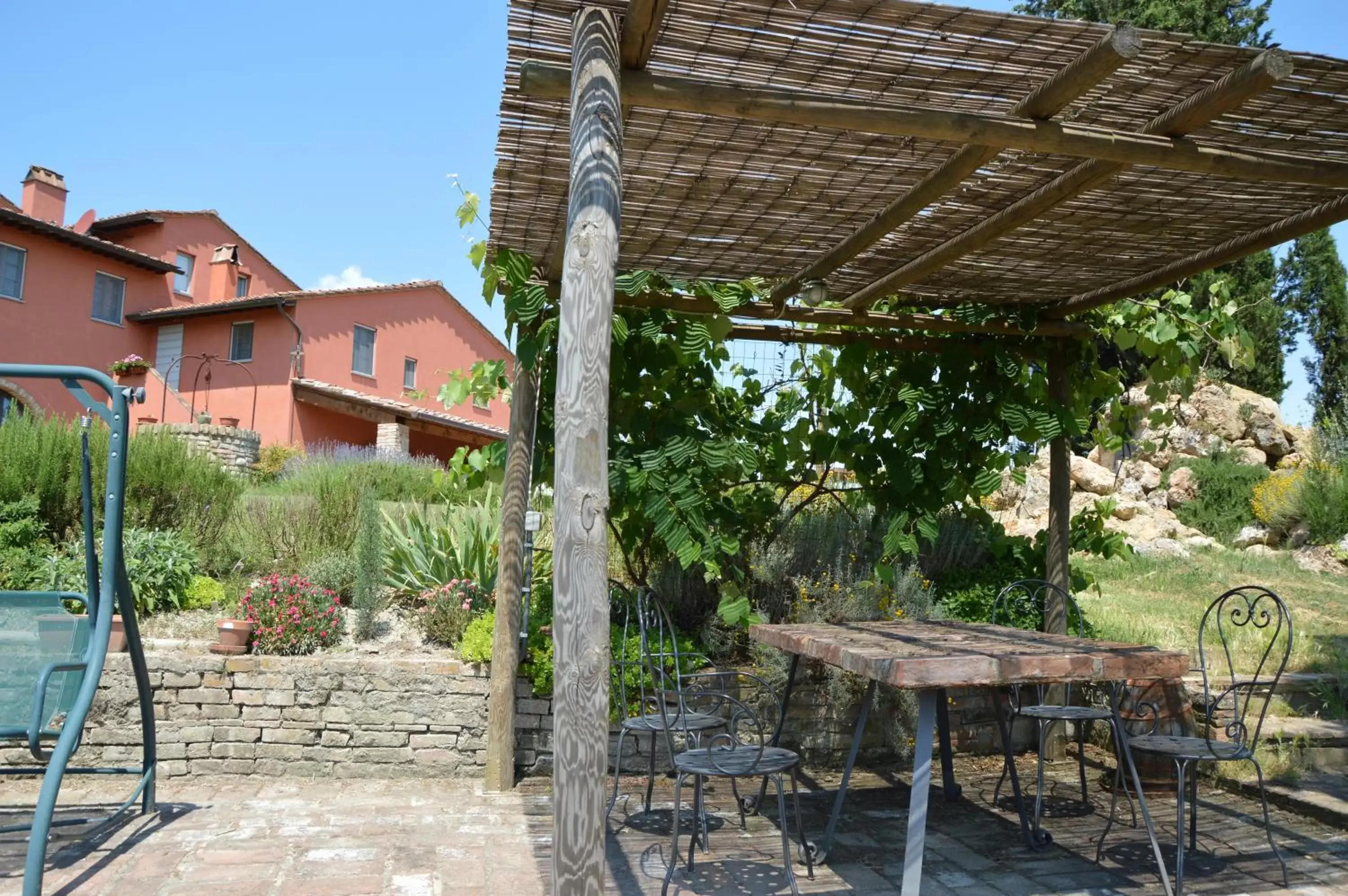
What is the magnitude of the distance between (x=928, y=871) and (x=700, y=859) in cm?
89

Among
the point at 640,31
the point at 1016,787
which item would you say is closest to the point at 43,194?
the point at 640,31

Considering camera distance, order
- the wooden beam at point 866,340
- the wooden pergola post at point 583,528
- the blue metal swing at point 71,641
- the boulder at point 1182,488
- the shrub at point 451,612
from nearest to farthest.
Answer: the wooden pergola post at point 583,528, the blue metal swing at point 71,641, the shrub at point 451,612, the wooden beam at point 866,340, the boulder at point 1182,488

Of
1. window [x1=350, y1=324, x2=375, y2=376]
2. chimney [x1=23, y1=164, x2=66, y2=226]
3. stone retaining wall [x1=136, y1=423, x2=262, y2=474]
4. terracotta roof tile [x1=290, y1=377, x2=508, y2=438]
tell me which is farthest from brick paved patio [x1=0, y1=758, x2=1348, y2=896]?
chimney [x1=23, y1=164, x2=66, y2=226]

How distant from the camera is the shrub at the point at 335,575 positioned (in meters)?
6.09

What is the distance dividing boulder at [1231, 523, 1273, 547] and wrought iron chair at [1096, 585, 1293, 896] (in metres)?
5.53

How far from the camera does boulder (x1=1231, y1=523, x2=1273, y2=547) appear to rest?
11836 millimetres

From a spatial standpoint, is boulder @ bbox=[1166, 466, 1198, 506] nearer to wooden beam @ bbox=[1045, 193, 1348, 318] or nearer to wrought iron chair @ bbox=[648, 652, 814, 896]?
wooden beam @ bbox=[1045, 193, 1348, 318]

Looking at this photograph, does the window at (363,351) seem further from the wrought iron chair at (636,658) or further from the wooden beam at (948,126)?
the wooden beam at (948,126)

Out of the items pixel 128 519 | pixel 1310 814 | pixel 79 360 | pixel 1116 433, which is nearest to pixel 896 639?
pixel 1310 814

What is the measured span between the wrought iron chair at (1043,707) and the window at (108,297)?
20392 millimetres

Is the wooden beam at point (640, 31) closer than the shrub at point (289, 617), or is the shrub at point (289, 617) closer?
the wooden beam at point (640, 31)

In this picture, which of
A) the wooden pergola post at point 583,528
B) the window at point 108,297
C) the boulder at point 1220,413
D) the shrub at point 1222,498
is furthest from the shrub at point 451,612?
the window at point 108,297

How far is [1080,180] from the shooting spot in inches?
150

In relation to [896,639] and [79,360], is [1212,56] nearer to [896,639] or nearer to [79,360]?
[896,639]
